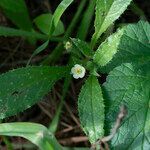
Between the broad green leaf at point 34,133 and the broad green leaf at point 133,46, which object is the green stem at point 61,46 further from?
the broad green leaf at point 34,133

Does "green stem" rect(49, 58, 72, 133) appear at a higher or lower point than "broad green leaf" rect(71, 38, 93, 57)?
lower

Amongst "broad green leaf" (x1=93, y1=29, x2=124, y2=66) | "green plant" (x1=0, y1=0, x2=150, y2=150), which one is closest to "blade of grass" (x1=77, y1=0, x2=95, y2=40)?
"green plant" (x1=0, y1=0, x2=150, y2=150)

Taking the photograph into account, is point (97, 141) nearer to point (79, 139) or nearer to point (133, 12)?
point (79, 139)

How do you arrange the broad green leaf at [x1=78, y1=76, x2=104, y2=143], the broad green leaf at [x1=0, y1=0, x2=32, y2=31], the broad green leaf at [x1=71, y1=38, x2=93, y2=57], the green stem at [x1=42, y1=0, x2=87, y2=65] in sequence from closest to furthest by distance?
the broad green leaf at [x1=78, y1=76, x2=104, y2=143], the broad green leaf at [x1=71, y1=38, x2=93, y2=57], the broad green leaf at [x1=0, y1=0, x2=32, y2=31], the green stem at [x1=42, y1=0, x2=87, y2=65]

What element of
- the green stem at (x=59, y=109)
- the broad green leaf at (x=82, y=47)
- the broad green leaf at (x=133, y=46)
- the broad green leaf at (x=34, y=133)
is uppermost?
the broad green leaf at (x=82, y=47)

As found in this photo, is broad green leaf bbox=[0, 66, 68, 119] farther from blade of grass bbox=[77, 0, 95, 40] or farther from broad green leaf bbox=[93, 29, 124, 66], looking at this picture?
blade of grass bbox=[77, 0, 95, 40]

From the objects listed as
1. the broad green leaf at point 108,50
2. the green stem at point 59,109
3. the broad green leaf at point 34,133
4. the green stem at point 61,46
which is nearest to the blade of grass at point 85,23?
the green stem at point 61,46
